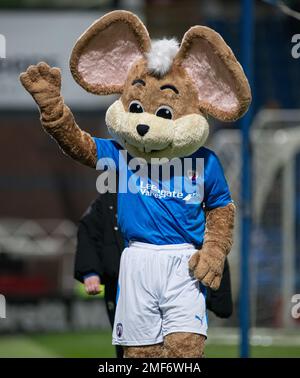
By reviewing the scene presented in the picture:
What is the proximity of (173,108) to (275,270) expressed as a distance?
240 inches

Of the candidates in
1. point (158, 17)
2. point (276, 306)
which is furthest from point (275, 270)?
point (158, 17)

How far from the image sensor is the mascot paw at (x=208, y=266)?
507 cm

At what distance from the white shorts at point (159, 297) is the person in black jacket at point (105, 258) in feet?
1.28

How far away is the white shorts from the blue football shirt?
0.08 meters

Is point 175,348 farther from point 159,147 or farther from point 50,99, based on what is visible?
point 50,99

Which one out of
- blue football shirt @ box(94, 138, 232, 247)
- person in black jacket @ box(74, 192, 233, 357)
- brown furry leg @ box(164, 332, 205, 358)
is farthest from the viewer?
person in black jacket @ box(74, 192, 233, 357)

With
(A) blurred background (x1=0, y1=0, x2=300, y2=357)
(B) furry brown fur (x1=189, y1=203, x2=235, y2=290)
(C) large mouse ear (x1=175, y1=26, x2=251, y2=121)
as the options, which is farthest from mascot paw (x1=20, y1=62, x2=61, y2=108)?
(A) blurred background (x1=0, y1=0, x2=300, y2=357)

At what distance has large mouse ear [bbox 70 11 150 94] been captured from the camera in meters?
5.29

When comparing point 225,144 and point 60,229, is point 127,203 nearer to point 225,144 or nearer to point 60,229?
point 225,144

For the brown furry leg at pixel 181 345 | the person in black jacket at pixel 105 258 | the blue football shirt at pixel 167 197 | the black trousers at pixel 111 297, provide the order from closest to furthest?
the brown furry leg at pixel 181 345
the blue football shirt at pixel 167 197
the person in black jacket at pixel 105 258
the black trousers at pixel 111 297

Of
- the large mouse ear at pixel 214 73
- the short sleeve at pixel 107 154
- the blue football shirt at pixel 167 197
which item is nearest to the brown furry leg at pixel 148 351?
the blue football shirt at pixel 167 197

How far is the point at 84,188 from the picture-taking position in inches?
543

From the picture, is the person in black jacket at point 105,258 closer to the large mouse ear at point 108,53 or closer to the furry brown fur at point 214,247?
the furry brown fur at point 214,247

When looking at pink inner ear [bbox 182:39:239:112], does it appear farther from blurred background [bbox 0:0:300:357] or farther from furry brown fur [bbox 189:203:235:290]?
blurred background [bbox 0:0:300:357]
